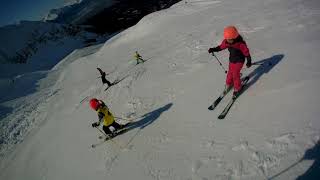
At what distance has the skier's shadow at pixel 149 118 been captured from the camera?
940cm

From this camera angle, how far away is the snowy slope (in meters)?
6.01

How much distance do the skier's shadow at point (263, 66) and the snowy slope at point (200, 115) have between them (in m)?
0.04

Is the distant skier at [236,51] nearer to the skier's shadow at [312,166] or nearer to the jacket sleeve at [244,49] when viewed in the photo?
the jacket sleeve at [244,49]

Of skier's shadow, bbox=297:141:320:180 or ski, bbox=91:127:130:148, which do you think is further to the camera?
ski, bbox=91:127:130:148

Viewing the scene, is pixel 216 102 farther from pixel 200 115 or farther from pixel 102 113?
pixel 102 113

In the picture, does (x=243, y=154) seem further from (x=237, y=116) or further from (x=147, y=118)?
(x=147, y=118)

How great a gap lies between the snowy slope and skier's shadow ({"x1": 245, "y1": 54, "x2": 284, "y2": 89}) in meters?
0.04

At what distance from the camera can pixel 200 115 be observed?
8156 mm

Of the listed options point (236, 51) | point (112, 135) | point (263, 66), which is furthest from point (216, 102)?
point (112, 135)

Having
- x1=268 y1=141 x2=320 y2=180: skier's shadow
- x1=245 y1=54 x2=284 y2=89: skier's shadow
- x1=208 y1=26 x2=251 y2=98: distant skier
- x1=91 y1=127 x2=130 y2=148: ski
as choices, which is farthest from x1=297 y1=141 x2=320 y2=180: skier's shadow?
x1=91 y1=127 x2=130 y2=148: ski

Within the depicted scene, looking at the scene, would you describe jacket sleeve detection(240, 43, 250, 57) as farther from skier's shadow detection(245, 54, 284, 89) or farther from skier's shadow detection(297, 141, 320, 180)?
skier's shadow detection(297, 141, 320, 180)

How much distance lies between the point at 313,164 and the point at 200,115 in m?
3.57

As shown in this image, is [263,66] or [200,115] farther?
[263,66]

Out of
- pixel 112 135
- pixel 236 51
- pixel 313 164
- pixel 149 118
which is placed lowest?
pixel 112 135
